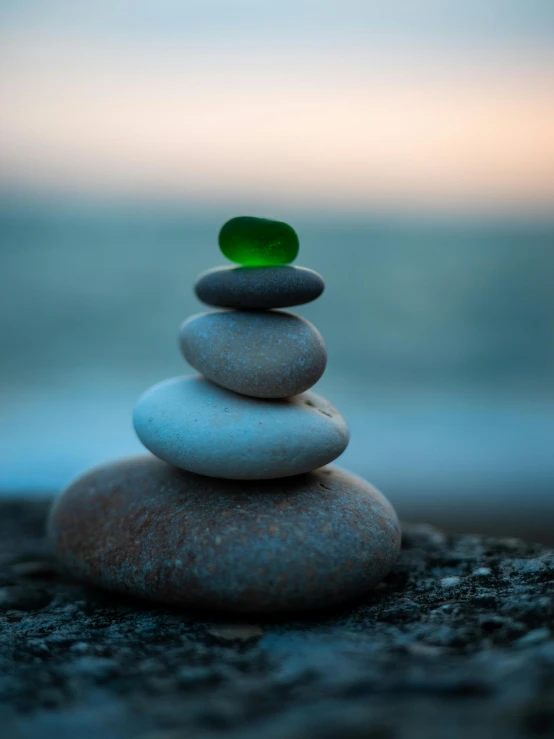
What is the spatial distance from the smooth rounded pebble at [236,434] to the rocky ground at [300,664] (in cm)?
57

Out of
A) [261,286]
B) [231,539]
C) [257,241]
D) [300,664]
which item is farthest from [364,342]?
[300,664]

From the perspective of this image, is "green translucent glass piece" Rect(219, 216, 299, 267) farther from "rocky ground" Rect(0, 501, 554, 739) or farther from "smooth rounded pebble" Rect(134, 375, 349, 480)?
"rocky ground" Rect(0, 501, 554, 739)

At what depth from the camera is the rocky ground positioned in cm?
163

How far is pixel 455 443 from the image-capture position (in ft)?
22.7

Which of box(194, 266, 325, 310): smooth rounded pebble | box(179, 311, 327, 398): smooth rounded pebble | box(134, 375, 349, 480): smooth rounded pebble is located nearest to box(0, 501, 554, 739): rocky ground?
box(134, 375, 349, 480): smooth rounded pebble

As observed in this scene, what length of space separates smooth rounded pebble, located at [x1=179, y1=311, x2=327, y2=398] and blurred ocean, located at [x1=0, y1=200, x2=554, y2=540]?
1.23 meters

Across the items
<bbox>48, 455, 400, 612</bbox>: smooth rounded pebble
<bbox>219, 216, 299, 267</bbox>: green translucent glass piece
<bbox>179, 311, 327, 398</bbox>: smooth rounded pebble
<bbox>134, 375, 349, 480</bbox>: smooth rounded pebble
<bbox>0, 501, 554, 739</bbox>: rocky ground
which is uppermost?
<bbox>219, 216, 299, 267</bbox>: green translucent glass piece

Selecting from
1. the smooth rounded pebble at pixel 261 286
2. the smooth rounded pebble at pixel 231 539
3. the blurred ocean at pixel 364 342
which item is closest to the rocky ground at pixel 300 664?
the smooth rounded pebble at pixel 231 539

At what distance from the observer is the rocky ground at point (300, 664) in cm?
163

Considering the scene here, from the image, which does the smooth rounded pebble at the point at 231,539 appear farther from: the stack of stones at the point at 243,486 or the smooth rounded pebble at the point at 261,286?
the smooth rounded pebble at the point at 261,286

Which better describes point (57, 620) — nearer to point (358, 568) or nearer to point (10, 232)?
point (358, 568)

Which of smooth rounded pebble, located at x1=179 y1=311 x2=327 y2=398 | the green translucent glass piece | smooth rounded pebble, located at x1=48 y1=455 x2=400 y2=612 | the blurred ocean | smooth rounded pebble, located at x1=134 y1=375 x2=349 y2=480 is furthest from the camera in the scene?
the blurred ocean

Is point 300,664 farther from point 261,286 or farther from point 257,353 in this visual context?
point 261,286

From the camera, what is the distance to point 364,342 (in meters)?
11.1
